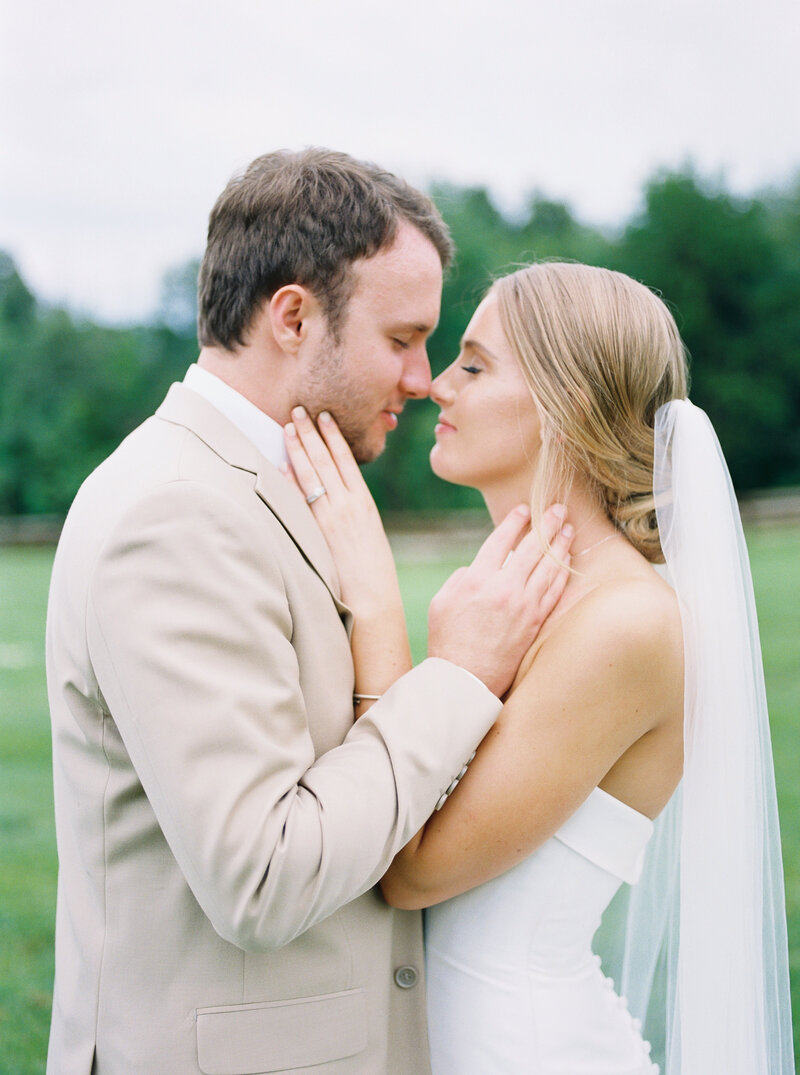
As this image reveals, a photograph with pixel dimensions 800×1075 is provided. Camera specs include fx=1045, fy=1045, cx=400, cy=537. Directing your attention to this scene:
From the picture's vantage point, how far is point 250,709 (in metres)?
1.85

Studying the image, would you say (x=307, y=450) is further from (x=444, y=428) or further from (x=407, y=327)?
(x=444, y=428)

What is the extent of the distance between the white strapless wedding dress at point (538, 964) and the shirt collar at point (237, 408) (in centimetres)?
115

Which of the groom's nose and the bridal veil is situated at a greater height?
the groom's nose

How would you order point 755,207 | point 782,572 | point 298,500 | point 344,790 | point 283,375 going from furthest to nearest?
point 755,207, point 782,572, point 283,375, point 298,500, point 344,790

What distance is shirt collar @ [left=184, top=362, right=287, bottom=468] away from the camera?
2.48 m

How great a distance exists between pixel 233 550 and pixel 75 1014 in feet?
3.46

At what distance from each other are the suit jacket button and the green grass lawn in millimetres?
2954

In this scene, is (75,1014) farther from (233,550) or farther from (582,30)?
(582,30)

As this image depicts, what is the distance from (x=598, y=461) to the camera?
2729 mm

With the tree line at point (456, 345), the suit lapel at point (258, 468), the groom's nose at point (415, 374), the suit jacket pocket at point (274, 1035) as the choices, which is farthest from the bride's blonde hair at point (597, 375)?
Answer: the tree line at point (456, 345)

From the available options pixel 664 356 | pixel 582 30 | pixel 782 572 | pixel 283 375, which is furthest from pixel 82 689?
pixel 582 30

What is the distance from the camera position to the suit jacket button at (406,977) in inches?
91.9

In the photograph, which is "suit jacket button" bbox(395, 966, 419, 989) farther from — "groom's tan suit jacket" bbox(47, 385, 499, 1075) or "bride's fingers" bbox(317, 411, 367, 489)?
"bride's fingers" bbox(317, 411, 367, 489)

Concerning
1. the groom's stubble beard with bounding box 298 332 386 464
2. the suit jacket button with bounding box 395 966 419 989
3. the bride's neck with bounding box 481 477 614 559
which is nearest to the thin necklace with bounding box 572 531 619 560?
the bride's neck with bounding box 481 477 614 559
